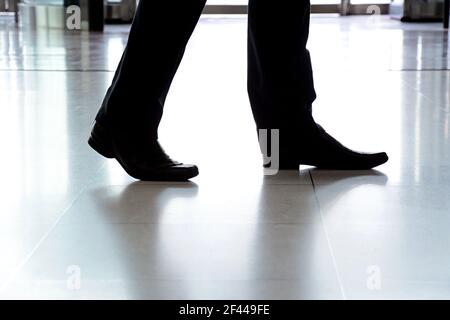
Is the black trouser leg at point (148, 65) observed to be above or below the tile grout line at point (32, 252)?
above

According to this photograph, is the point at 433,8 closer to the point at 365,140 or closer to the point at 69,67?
the point at 69,67

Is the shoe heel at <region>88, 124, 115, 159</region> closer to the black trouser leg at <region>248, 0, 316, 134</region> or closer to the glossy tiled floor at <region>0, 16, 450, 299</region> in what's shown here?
the glossy tiled floor at <region>0, 16, 450, 299</region>

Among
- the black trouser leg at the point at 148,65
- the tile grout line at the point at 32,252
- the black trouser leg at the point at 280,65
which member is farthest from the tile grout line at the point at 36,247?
the black trouser leg at the point at 280,65

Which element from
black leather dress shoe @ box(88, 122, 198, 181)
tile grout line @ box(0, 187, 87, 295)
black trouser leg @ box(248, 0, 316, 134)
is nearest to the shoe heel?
black leather dress shoe @ box(88, 122, 198, 181)

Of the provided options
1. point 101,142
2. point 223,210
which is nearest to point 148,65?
point 101,142

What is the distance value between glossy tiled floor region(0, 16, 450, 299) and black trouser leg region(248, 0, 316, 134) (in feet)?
0.35

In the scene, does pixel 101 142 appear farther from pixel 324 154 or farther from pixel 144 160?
pixel 324 154

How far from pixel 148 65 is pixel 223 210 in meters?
0.29

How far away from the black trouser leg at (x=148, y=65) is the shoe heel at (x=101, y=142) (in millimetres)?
21

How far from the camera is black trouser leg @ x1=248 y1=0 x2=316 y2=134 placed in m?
1.50

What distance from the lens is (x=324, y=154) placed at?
1.55 meters

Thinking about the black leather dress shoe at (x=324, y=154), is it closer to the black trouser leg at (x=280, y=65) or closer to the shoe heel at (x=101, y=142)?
the black trouser leg at (x=280, y=65)

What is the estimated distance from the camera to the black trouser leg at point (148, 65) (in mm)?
1369
